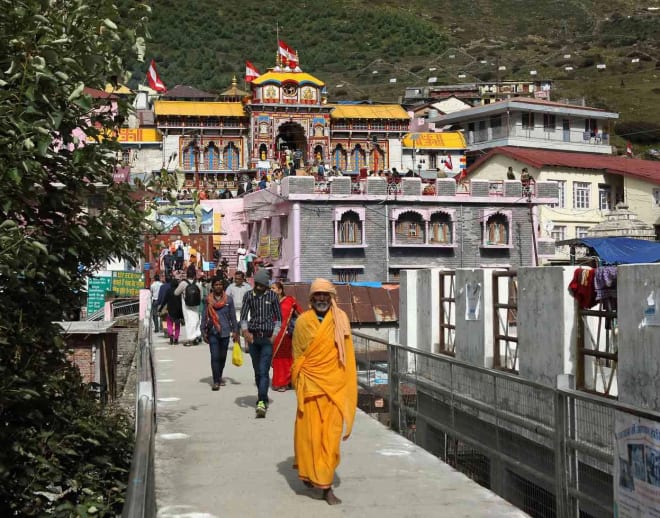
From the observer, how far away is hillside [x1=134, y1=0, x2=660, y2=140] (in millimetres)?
101750

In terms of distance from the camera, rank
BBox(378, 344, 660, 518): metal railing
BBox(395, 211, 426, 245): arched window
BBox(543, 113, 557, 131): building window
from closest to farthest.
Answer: BBox(378, 344, 660, 518): metal railing
BBox(395, 211, 426, 245): arched window
BBox(543, 113, 557, 131): building window

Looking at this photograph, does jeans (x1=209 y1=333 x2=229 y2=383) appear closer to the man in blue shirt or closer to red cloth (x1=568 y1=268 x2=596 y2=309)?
the man in blue shirt

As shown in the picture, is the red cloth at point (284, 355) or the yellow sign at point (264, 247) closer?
the red cloth at point (284, 355)

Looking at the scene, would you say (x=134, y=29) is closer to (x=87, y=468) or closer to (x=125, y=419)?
(x=87, y=468)

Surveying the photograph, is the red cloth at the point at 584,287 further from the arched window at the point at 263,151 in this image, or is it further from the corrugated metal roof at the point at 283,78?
the corrugated metal roof at the point at 283,78

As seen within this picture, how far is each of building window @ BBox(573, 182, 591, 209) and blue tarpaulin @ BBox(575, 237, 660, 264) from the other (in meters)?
19.4

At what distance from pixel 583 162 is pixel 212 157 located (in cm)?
2190

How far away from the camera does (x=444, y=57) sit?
117 metres

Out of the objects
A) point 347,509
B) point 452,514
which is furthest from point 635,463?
point 347,509

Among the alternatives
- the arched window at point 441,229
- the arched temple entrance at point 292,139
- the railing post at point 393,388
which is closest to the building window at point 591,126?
the arched temple entrance at point 292,139

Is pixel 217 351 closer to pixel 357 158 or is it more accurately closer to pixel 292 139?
pixel 292 139

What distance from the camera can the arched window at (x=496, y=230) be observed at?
136 feet

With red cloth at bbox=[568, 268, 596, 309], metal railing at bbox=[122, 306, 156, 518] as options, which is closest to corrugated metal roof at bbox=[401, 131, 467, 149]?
red cloth at bbox=[568, 268, 596, 309]

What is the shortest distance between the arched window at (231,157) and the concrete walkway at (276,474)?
4626 cm
